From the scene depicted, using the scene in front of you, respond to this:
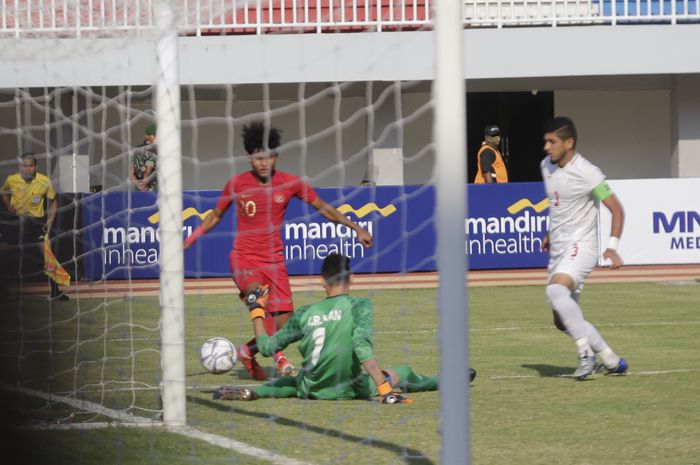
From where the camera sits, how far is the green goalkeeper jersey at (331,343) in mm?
7770

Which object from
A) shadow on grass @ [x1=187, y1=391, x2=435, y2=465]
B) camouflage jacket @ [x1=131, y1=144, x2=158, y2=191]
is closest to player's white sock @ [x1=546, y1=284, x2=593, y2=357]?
shadow on grass @ [x1=187, y1=391, x2=435, y2=465]

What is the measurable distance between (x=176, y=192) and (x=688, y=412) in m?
3.11

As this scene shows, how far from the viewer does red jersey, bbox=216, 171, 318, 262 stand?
30.1 ft

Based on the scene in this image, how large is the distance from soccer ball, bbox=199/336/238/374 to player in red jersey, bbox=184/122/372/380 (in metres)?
0.20

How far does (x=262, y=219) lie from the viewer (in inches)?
370

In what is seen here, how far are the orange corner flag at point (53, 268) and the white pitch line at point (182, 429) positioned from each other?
5047 mm

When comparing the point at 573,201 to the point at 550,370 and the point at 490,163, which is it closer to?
the point at 550,370

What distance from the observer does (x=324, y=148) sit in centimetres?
2445

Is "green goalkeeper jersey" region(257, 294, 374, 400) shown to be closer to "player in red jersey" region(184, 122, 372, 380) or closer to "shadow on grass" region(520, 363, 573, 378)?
"player in red jersey" region(184, 122, 372, 380)

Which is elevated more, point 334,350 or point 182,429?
point 334,350

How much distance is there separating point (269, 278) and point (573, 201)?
2.16 meters

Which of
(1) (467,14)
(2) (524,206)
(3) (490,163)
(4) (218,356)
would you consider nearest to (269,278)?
(4) (218,356)

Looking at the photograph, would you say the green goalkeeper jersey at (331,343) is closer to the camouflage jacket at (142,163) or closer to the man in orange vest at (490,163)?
the camouflage jacket at (142,163)

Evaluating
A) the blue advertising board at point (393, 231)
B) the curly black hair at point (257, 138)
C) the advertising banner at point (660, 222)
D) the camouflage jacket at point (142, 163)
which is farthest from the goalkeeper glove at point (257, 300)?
the advertising banner at point (660, 222)
